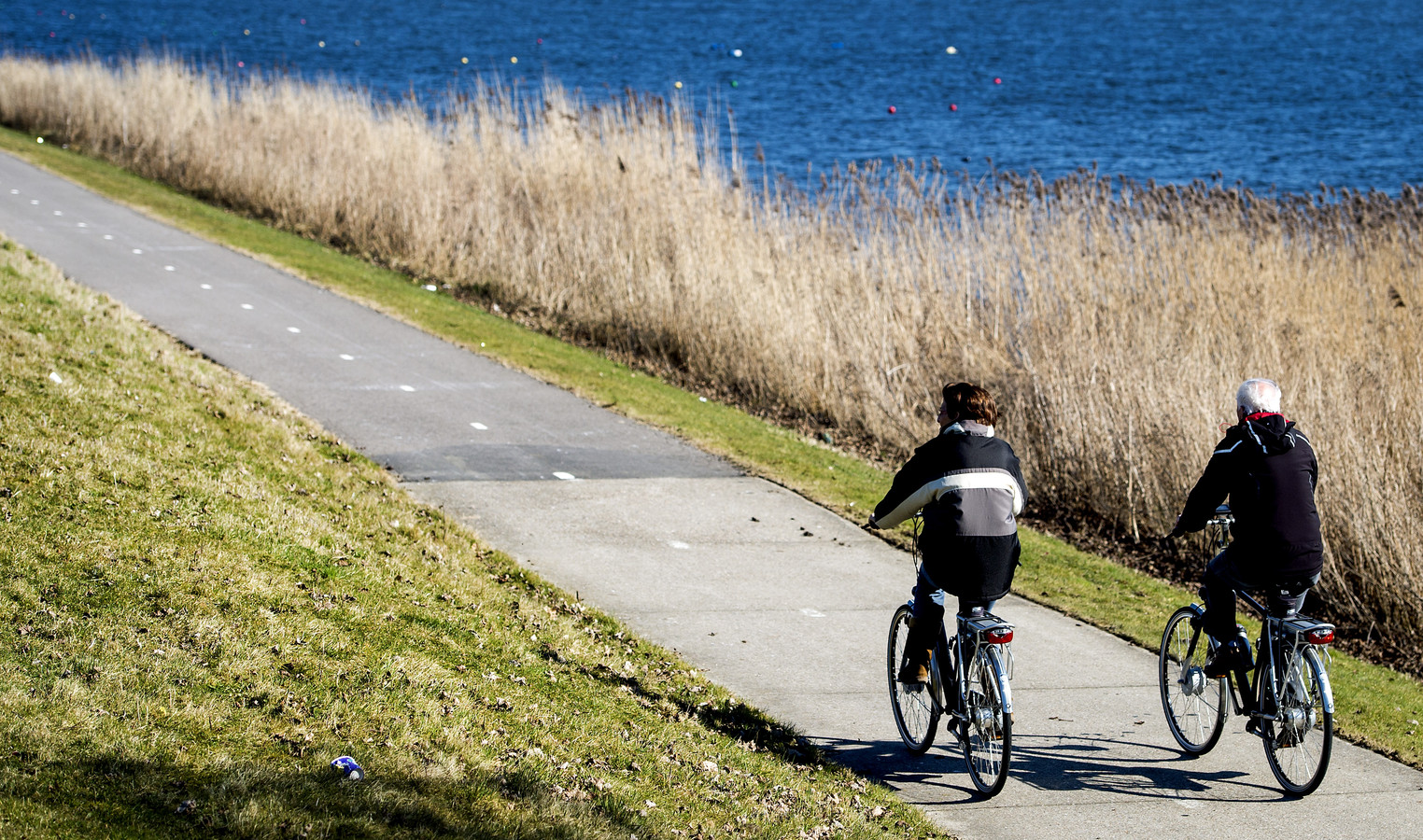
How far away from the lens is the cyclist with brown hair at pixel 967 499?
570 centimetres

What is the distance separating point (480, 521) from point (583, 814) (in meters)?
4.25

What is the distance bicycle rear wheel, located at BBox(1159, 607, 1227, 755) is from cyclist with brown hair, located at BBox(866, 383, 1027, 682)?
1.34 m

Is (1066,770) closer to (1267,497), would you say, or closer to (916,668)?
(916,668)

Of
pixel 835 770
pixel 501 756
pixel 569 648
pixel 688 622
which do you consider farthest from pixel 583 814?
→ pixel 688 622

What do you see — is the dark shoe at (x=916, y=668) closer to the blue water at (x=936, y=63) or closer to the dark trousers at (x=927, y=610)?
the dark trousers at (x=927, y=610)

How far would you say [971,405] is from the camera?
5.75 meters

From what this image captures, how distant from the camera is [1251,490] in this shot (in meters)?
5.94

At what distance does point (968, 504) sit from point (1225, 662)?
1639 mm

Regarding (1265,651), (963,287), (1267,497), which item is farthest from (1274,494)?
(963,287)

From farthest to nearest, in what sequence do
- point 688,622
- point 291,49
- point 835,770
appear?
point 291,49 → point 688,622 → point 835,770

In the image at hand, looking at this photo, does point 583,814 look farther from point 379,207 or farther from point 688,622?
point 379,207

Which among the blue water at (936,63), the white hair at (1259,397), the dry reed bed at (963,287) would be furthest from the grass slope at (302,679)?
the blue water at (936,63)

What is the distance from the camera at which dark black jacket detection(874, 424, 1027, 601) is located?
18.7 feet

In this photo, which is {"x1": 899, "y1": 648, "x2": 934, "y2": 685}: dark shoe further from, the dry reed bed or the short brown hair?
the dry reed bed
